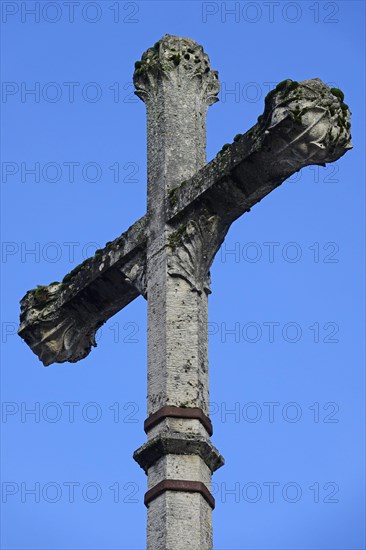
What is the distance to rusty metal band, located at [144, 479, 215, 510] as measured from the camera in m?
16.2

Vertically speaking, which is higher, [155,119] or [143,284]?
[155,119]

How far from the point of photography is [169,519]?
16.0 metres

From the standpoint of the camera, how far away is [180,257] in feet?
57.7

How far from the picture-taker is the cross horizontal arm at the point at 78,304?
60.9 feet

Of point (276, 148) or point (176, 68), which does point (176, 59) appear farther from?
point (276, 148)

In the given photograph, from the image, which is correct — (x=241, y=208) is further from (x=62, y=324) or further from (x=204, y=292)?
(x=62, y=324)

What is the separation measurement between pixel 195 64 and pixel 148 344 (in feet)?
10.2

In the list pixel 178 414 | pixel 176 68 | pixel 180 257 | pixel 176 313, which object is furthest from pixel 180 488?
pixel 176 68

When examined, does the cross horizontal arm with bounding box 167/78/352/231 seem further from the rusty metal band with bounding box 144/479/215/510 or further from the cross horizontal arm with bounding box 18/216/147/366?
the rusty metal band with bounding box 144/479/215/510

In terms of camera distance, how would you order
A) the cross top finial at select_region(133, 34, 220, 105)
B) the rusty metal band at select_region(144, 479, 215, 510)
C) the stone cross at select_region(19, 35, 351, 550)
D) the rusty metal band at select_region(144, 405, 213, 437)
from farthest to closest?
the cross top finial at select_region(133, 34, 220, 105)
the rusty metal band at select_region(144, 405, 213, 437)
the stone cross at select_region(19, 35, 351, 550)
the rusty metal band at select_region(144, 479, 215, 510)

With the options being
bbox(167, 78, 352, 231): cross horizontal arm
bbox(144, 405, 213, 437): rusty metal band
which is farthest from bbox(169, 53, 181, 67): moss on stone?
bbox(144, 405, 213, 437): rusty metal band

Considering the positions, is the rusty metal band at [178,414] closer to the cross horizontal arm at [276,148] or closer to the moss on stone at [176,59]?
the cross horizontal arm at [276,148]

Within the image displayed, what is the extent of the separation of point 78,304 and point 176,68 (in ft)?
7.96

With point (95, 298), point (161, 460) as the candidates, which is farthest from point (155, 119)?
point (161, 460)
